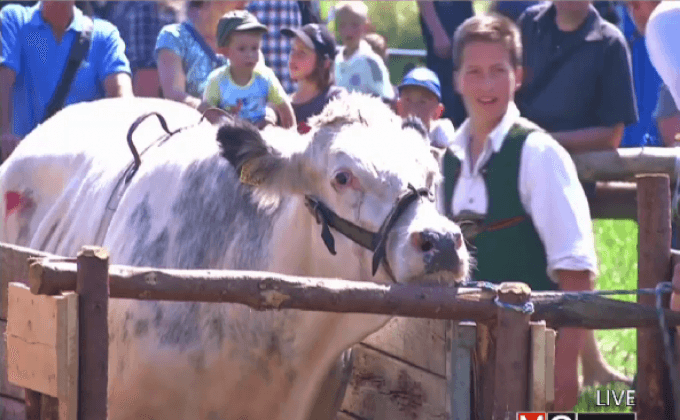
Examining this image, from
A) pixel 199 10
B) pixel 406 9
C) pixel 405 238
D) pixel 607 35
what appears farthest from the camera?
pixel 406 9

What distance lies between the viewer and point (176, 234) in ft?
17.9

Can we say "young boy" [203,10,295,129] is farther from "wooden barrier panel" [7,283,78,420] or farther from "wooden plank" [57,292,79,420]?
"wooden plank" [57,292,79,420]

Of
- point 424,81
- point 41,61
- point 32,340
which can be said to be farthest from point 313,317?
point 41,61

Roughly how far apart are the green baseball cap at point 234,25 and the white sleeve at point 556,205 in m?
2.39

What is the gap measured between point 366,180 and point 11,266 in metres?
1.48

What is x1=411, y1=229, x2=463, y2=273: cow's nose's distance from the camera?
456 centimetres

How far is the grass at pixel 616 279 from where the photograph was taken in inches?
331

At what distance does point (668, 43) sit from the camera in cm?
468

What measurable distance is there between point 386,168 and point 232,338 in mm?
882

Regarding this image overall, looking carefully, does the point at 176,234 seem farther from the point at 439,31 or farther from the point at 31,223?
the point at 439,31

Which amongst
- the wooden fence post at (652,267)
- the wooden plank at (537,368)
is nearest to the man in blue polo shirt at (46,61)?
the wooden fence post at (652,267)

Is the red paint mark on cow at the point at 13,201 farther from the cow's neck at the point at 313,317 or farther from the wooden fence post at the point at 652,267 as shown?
the wooden fence post at the point at 652,267

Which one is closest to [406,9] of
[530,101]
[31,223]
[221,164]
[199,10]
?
[199,10]

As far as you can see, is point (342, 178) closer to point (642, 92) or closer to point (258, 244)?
point (258, 244)
